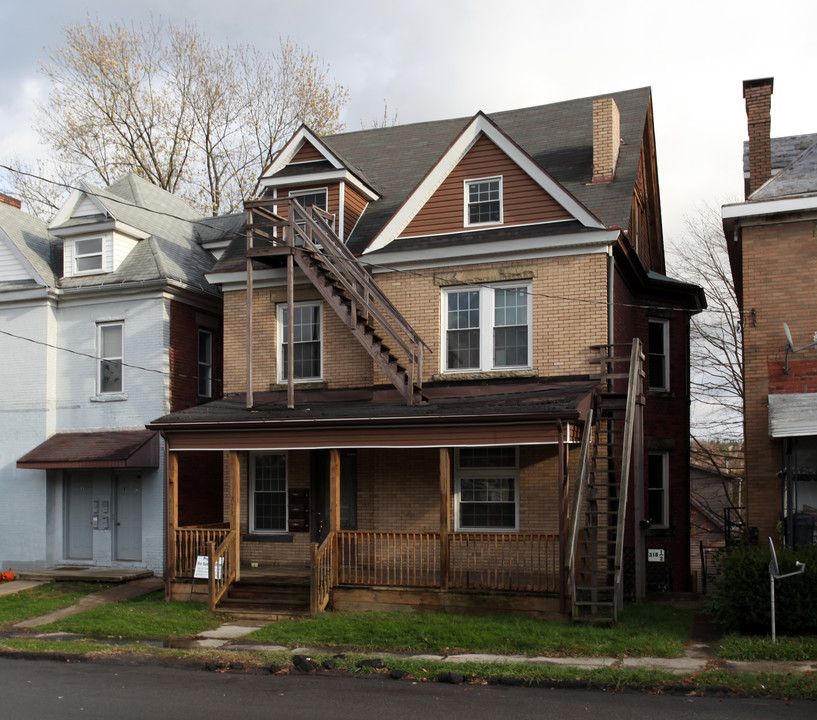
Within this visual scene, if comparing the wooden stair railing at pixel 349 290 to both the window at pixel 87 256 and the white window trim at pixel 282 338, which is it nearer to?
the white window trim at pixel 282 338

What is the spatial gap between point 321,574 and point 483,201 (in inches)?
319

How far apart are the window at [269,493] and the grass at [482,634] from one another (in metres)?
4.97

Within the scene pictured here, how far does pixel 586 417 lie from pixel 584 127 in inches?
342

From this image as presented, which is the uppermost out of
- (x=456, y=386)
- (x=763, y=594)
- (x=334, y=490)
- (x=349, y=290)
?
(x=349, y=290)

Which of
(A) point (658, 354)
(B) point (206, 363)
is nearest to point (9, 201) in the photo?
(B) point (206, 363)

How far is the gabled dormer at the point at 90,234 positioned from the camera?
71.1 feet

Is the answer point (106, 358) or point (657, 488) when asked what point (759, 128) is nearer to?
point (657, 488)

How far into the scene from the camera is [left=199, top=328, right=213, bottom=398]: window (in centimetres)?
2242

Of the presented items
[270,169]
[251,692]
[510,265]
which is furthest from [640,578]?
[270,169]

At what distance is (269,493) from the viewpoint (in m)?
19.6

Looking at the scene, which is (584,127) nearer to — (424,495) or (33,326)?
(424,495)

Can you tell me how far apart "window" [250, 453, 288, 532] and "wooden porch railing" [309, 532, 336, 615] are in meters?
4.02

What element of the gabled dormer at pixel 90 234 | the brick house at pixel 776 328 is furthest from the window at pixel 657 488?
the gabled dormer at pixel 90 234

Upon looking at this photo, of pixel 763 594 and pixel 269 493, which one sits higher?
pixel 269 493
